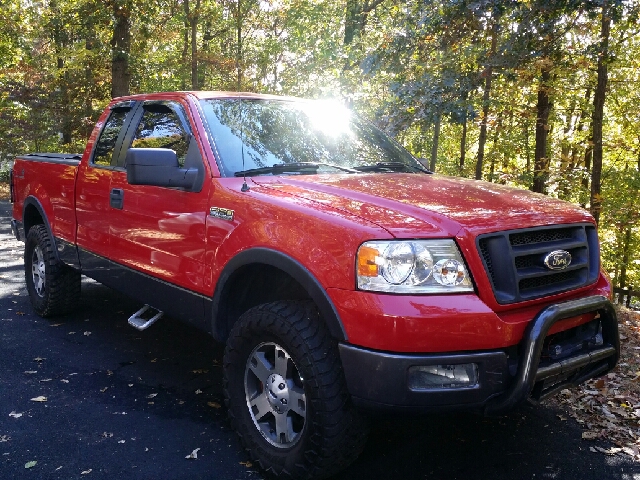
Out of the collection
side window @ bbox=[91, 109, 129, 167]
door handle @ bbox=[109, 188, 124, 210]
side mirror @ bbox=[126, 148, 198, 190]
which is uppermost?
side window @ bbox=[91, 109, 129, 167]

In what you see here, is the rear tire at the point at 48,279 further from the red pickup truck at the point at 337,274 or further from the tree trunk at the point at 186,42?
the tree trunk at the point at 186,42

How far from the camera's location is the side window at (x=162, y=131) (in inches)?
157

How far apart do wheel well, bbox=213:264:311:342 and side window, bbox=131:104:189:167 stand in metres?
0.96

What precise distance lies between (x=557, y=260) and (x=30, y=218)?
540cm

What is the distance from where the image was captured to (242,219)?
327 centimetres

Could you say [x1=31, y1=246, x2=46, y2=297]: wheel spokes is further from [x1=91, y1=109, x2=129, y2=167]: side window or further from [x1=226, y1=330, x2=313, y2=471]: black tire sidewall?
[x1=226, y1=330, x2=313, y2=471]: black tire sidewall

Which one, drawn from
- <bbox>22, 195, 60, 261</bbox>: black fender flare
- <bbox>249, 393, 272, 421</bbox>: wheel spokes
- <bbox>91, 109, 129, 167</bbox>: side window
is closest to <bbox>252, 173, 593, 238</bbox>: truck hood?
<bbox>249, 393, 272, 421</bbox>: wheel spokes

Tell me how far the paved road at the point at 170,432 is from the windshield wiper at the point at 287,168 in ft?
5.24

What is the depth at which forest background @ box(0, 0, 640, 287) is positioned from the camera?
7.22 meters

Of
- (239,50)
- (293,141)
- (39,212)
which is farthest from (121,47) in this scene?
(293,141)

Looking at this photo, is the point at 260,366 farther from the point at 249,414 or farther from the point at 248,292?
the point at 248,292

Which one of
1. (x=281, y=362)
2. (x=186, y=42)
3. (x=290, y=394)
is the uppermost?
(x=186, y=42)

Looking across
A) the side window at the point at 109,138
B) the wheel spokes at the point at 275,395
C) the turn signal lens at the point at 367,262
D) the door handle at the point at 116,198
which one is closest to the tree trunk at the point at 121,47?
the side window at the point at 109,138

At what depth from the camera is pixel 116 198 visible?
14.6ft
